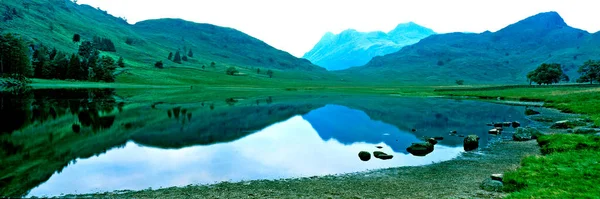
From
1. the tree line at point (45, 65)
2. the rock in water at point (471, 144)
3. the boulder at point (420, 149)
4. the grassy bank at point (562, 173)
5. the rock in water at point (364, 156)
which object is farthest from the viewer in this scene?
the tree line at point (45, 65)

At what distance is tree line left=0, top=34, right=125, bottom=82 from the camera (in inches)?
5049

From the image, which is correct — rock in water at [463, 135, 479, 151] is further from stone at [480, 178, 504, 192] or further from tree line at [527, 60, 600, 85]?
tree line at [527, 60, 600, 85]

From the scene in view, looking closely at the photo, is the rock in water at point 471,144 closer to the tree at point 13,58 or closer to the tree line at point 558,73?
the tree at point 13,58

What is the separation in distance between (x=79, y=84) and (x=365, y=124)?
12816cm

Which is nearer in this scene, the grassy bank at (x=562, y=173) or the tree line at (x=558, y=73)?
the grassy bank at (x=562, y=173)

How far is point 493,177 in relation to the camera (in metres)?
26.4

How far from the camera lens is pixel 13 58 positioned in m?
127

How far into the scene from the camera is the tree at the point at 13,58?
126938 millimetres

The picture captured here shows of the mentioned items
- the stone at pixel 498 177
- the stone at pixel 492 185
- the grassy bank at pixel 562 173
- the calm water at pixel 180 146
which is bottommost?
the calm water at pixel 180 146

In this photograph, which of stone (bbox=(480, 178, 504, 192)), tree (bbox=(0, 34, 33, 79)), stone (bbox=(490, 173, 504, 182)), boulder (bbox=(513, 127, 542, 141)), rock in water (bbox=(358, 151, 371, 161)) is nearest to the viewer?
stone (bbox=(480, 178, 504, 192))

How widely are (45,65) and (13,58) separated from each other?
2436cm

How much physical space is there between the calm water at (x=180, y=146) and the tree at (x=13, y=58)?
69.8 meters

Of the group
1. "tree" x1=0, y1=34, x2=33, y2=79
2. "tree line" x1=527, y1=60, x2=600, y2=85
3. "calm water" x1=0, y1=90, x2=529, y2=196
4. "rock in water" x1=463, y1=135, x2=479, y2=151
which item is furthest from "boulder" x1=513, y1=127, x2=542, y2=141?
"tree line" x1=527, y1=60, x2=600, y2=85

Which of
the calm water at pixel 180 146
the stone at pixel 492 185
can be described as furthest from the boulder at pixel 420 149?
the stone at pixel 492 185
